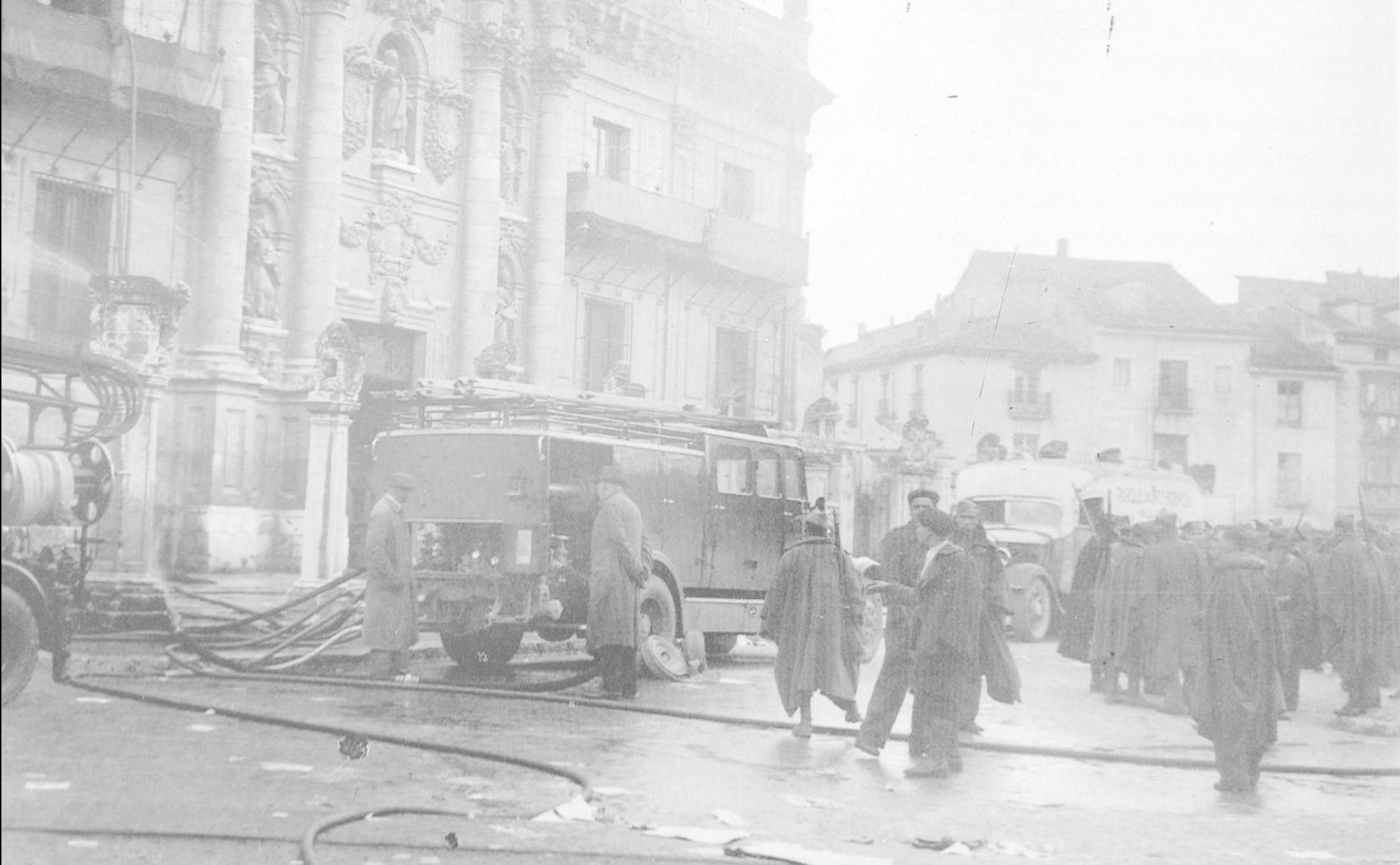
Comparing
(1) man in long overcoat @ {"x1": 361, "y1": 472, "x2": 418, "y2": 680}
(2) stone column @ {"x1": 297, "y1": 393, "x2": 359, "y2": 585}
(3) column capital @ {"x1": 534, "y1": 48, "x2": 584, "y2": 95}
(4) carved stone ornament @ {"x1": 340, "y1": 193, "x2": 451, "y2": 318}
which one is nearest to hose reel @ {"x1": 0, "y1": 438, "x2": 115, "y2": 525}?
(2) stone column @ {"x1": 297, "y1": 393, "x2": 359, "y2": 585}

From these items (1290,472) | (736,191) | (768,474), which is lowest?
(768,474)

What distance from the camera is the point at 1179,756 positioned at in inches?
227

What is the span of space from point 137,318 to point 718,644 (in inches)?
101

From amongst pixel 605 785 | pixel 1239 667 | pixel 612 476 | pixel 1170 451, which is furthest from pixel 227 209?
pixel 1239 667

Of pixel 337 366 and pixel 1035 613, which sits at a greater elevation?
pixel 337 366

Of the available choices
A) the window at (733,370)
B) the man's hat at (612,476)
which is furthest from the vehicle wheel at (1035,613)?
the man's hat at (612,476)

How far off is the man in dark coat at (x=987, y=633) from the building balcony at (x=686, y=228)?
126cm

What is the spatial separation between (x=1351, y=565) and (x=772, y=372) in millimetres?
5226

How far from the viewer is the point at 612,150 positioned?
4316mm

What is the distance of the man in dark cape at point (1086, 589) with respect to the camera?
6.25 metres

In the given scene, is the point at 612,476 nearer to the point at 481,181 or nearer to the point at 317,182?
the point at 481,181

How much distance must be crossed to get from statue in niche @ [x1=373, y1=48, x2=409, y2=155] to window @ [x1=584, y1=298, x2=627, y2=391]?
2.38 ft

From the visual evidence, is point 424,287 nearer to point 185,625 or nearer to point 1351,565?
point 185,625

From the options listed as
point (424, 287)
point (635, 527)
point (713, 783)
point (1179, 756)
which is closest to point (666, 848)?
point (713, 783)
